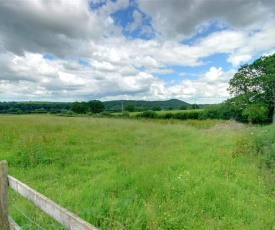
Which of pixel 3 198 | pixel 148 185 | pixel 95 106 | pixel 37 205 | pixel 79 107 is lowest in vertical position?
pixel 148 185

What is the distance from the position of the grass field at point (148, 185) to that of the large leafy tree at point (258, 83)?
26.4m

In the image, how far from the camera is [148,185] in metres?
5.04

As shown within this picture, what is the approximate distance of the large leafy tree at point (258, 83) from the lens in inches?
1168

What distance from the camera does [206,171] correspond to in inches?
240

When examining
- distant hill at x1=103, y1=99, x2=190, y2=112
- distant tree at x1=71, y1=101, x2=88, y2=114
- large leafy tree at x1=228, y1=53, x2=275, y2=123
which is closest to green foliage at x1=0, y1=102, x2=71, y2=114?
distant tree at x1=71, y1=101, x2=88, y2=114

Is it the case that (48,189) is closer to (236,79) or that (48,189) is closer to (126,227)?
(126,227)

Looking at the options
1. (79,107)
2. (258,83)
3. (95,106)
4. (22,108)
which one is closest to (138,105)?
(95,106)

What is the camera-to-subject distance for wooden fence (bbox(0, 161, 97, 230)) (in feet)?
5.88

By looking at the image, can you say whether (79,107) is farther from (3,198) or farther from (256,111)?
(3,198)

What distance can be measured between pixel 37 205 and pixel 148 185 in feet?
9.97

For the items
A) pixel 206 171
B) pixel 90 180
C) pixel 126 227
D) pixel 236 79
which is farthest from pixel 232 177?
pixel 236 79

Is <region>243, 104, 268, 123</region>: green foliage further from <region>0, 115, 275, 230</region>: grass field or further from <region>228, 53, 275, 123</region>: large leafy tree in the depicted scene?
<region>0, 115, 275, 230</region>: grass field

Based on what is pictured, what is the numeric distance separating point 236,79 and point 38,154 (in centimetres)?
3380

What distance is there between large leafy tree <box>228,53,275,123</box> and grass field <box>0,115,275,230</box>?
26351mm
